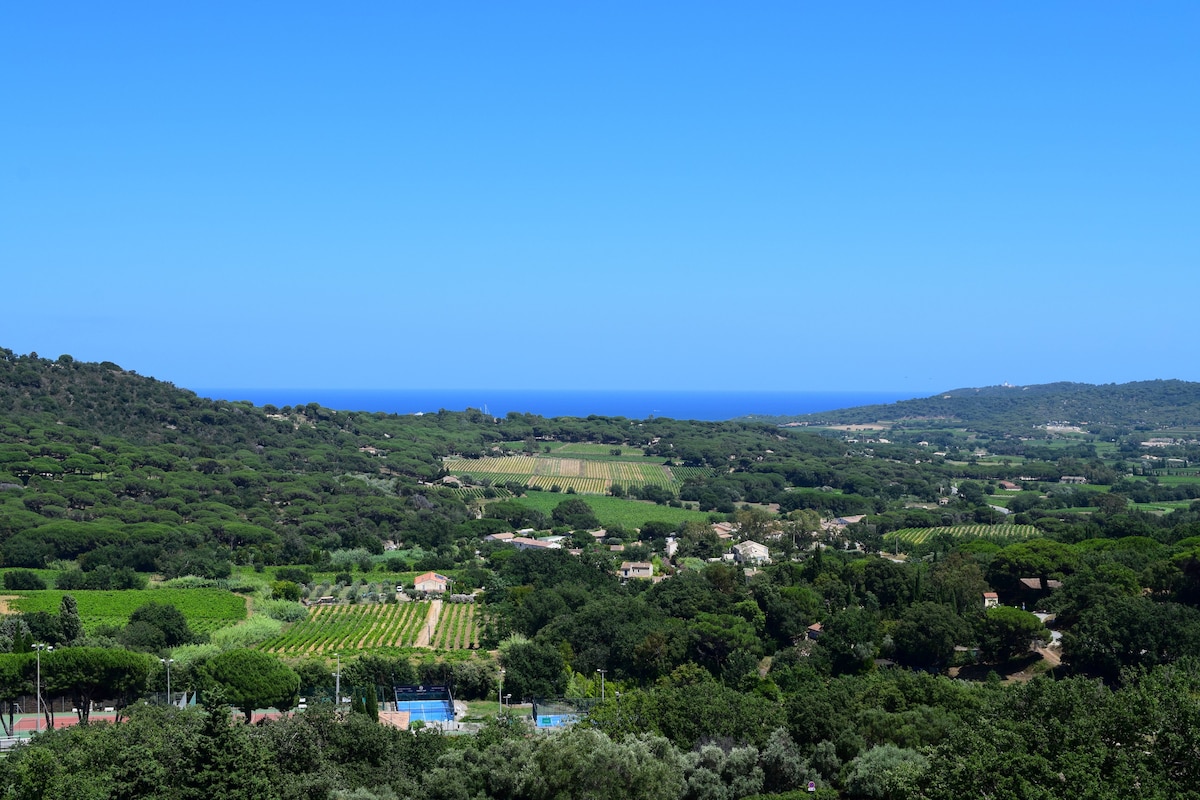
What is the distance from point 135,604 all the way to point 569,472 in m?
52.5

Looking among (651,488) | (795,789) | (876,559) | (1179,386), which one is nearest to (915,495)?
(651,488)

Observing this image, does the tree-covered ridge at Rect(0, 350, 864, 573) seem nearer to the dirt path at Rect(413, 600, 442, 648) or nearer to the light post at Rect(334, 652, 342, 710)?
the dirt path at Rect(413, 600, 442, 648)

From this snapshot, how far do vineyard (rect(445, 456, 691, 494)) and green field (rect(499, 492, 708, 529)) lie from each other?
4052mm

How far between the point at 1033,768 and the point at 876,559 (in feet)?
90.9

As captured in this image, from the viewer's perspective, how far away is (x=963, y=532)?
6119 centimetres

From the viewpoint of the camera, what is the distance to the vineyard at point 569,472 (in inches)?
3418

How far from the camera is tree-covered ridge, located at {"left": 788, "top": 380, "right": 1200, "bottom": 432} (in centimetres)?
16125

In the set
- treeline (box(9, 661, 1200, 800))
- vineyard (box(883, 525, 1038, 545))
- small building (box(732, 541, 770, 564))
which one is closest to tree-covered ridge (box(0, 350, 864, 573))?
small building (box(732, 541, 770, 564))

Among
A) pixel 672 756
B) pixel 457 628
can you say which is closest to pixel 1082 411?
pixel 457 628

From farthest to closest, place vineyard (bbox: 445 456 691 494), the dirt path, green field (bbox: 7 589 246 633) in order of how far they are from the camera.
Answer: vineyard (bbox: 445 456 691 494) → green field (bbox: 7 589 246 633) → the dirt path

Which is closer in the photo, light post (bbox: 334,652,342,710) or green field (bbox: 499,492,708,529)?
light post (bbox: 334,652,342,710)

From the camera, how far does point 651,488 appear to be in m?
82.4

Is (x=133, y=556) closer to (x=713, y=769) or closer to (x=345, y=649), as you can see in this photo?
(x=345, y=649)

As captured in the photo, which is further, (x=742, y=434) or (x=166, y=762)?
(x=742, y=434)
